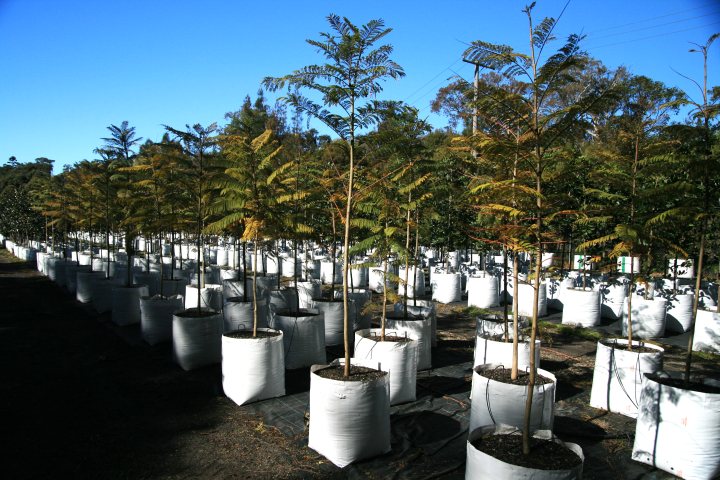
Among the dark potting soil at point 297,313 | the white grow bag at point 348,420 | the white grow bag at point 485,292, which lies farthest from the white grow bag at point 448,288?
the white grow bag at point 348,420

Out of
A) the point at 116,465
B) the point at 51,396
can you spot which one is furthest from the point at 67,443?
the point at 51,396

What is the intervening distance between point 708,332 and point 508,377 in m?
5.94

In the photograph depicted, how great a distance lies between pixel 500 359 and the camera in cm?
574

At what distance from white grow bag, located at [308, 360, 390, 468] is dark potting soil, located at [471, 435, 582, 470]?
1117 millimetres

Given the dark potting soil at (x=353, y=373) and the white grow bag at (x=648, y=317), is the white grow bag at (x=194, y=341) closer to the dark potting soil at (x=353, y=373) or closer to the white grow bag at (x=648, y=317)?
the dark potting soil at (x=353, y=373)

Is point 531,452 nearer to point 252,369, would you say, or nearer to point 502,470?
point 502,470

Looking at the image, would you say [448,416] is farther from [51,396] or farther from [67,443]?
[51,396]

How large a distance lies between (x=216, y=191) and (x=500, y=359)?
18.5 ft

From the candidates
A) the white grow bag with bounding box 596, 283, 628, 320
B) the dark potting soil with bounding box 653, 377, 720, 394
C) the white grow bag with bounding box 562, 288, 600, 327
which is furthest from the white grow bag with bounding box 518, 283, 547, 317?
the dark potting soil with bounding box 653, 377, 720, 394

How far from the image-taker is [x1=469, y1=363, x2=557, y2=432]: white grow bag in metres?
4.27

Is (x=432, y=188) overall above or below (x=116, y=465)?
above

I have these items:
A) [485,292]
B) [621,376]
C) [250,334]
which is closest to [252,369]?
[250,334]

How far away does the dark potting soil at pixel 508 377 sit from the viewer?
448 cm

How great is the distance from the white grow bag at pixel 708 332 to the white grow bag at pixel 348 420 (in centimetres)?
677
